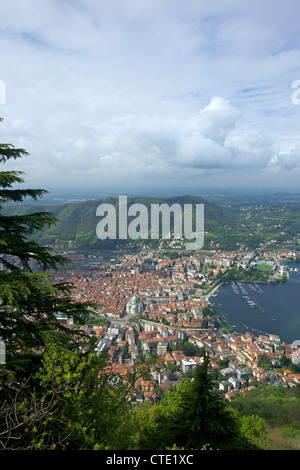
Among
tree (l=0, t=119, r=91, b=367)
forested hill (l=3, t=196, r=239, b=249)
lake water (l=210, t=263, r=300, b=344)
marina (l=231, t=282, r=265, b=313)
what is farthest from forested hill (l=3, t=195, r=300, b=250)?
→ tree (l=0, t=119, r=91, b=367)

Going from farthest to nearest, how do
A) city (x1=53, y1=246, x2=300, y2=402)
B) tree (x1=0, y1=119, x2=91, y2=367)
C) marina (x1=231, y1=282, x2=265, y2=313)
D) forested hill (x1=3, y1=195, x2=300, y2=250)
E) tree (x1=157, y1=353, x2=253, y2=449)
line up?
1. forested hill (x1=3, y1=195, x2=300, y2=250)
2. marina (x1=231, y1=282, x2=265, y2=313)
3. city (x1=53, y1=246, x2=300, y2=402)
4. tree (x1=157, y1=353, x2=253, y2=449)
5. tree (x1=0, y1=119, x2=91, y2=367)

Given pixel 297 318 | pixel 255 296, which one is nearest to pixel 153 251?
pixel 255 296

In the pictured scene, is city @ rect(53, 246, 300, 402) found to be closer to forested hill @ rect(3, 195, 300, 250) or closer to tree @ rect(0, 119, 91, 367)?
tree @ rect(0, 119, 91, 367)

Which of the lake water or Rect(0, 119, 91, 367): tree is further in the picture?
the lake water

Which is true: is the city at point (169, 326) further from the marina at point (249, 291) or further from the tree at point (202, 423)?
the marina at point (249, 291)

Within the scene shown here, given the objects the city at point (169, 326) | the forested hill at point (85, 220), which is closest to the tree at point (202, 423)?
the city at point (169, 326)

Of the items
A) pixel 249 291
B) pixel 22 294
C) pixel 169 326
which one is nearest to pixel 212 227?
pixel 249 291
